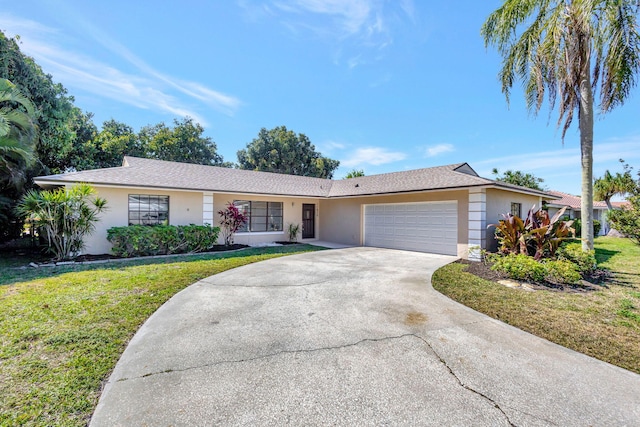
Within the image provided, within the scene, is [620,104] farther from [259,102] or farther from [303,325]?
[259,102]

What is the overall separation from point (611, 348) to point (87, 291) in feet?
29.4

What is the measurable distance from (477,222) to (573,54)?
17.8 feet

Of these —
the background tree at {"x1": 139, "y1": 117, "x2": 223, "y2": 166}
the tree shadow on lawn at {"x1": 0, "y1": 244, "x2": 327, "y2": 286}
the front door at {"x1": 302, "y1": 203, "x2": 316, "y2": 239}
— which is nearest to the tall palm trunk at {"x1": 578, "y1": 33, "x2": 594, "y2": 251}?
the tree shadow on lawn at {"x1": 0, "y1": 244, "x2": 327, "y2": 286}

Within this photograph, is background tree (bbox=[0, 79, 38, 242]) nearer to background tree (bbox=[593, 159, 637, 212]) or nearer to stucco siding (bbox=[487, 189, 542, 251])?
stucco siding (bbox=[487, 189, 542, 251])

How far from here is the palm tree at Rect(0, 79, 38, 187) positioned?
28.5ft

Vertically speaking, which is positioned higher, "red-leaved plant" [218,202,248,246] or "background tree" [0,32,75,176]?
"background tree" [0,32,75,176]

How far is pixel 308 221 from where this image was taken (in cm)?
1727

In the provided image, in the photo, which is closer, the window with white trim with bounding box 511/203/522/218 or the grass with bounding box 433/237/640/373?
the grass with bounding box 433/237/640/373

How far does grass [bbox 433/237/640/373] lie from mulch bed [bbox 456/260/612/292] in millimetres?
210

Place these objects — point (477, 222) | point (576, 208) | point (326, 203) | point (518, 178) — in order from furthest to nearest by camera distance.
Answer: point (518, 178), point (576, 208), point (326, 203), point (477, 222)

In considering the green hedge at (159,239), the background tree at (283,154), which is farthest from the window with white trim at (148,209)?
the background tree at (283,154)

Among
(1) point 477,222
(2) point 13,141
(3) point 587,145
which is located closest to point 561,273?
(1) point 477,222

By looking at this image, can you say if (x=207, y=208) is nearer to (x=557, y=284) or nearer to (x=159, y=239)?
(x=159, y=239)

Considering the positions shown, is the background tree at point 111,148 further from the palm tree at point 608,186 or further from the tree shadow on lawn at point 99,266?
the palm tree at point 608,186
